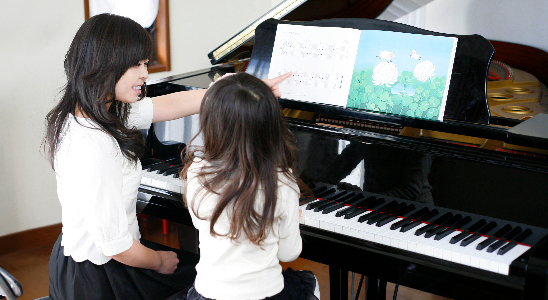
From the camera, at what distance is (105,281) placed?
1.77 m

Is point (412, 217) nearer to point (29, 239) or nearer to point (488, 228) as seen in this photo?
point (488, 228)

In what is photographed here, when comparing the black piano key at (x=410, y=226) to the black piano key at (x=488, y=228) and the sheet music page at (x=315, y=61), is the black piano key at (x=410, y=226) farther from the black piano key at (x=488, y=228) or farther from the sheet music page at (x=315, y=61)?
the sheet music page at (x=315, y=61)

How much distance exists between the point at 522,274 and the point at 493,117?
722 millimetres

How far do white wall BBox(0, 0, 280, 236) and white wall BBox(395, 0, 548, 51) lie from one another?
120 inches

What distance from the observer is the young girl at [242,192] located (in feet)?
4.43

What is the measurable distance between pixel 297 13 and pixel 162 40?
160 centimetres

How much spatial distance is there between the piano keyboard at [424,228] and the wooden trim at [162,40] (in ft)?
8.20

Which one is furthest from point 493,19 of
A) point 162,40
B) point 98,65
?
point 98,65

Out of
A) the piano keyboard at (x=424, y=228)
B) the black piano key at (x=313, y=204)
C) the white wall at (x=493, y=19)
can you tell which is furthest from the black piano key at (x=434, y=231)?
the white wall at (x=493, y=19)

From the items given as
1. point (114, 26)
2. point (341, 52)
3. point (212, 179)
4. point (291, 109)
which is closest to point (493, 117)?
point (341, 52)

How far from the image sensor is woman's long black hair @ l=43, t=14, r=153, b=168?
160 cm

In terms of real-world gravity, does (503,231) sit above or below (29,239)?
above

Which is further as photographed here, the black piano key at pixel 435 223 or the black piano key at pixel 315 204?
the black piano key at pixel 315 204

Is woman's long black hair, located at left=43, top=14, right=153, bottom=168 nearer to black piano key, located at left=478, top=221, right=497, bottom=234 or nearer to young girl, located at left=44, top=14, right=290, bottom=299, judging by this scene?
young girl, located at left=44, top=14, right=290, bottom=299
